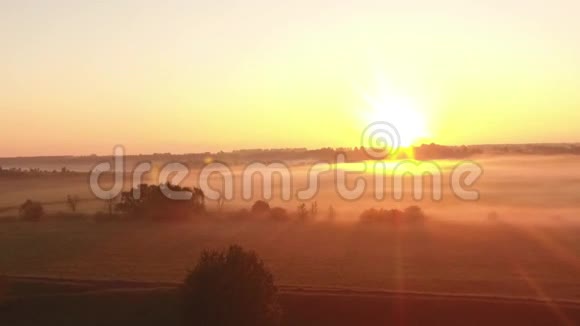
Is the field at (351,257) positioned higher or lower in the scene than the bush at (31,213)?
lower

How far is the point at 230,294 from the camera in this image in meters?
15.0

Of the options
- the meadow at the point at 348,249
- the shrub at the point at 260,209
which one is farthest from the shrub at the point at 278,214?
the meadow at the point at 348,249

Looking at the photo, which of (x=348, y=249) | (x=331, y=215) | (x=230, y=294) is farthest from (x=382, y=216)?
(x=230, y=294)

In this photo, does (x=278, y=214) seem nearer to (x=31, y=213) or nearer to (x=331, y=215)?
(x=331, y=215)

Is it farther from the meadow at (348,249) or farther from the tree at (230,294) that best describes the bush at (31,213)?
the tree at (230,294)

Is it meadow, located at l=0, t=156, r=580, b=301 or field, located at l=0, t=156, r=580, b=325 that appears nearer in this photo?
field, located at l=0, t=156, r=580, b=325

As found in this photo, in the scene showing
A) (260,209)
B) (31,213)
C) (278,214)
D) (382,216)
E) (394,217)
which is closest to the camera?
(394,217)

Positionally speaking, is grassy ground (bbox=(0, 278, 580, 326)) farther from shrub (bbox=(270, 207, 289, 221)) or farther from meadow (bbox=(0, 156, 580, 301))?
shrub (bbox=(270, 207, 289, 221))

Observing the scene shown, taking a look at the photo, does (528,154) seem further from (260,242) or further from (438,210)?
(260,242)

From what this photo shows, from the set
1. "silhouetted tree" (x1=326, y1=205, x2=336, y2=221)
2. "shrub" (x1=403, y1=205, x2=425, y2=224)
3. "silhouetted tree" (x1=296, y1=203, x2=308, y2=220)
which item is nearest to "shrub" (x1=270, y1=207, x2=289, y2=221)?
"silhouetted tree" (x1=296, y1=203, x2=308, y2=220)

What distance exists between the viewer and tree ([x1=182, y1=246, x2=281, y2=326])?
1485cm

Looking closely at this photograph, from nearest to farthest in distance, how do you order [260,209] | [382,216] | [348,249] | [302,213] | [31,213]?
A: [348,249]
[382,216]
[31,213]
[302,213]
[260,209]

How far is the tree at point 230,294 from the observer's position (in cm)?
1485

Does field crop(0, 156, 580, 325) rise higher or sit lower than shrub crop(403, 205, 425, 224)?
lower
